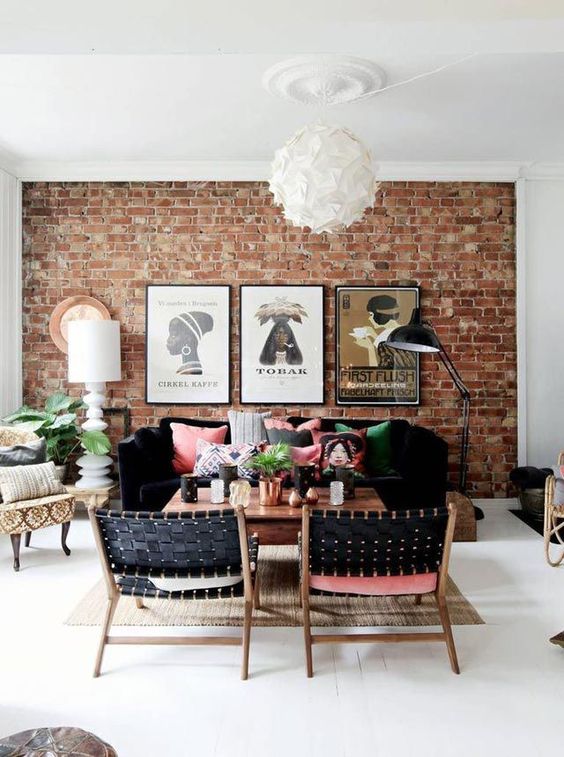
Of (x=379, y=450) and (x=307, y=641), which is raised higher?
(x=379, y=450)

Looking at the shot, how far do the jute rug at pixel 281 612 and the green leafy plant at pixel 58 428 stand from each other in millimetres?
1624

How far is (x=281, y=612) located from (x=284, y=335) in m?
2.77

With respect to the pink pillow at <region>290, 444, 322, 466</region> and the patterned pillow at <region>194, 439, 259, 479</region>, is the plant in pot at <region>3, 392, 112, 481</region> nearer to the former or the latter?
the patterned pillow at <region>194, 439, 259, 479</region>

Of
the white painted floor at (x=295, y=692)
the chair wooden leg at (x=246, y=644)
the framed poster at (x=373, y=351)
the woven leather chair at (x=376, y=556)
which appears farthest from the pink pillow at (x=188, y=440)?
the woven leather chair at (x=376, y=556)

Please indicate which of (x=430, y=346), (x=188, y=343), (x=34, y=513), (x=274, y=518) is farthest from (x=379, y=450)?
(x=34, y=513)

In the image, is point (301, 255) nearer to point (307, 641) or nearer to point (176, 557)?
point (176, 557)

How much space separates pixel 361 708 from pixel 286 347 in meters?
3.54

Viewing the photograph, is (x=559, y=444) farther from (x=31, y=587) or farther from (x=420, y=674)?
(x=31, y=587)

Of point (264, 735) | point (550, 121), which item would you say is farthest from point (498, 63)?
point (264, 735)

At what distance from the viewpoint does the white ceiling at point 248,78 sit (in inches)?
89.6

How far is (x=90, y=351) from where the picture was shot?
17.3ft

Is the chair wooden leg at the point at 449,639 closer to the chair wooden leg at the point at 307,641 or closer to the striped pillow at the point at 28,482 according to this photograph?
the chair wooden leg at the point at 307,641

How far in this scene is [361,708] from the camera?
2.55m

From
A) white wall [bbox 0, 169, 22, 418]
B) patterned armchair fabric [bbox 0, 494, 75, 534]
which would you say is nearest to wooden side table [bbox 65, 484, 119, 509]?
patterned armchair fabric [bbox 0, 494, 75, 534]
